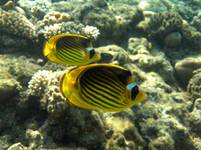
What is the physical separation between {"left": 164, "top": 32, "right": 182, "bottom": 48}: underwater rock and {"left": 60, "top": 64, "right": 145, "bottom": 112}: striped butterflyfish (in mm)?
7449

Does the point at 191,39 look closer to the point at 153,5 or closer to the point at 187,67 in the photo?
the point at 187,67

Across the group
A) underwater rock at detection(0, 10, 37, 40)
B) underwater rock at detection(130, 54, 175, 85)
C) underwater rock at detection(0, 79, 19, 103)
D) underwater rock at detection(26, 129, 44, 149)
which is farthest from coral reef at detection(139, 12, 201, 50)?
underwater rock at detection(26, 129, 44, 149)

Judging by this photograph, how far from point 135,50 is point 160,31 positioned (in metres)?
1.51

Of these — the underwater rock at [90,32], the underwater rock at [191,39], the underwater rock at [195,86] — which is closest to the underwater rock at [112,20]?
the underwater rock at [90,32]

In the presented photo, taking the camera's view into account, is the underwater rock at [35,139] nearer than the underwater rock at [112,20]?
Yes

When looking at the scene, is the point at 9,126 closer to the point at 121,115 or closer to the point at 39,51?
the point at 121,115

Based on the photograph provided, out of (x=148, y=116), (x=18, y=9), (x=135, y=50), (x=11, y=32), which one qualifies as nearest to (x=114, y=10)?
(x=135, y=50)

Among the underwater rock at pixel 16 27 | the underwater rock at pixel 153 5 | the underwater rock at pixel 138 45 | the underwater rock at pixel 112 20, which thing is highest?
the underwater rock at pixel 16 27

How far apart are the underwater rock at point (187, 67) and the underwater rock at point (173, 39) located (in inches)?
38.6

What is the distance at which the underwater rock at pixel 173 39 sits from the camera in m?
9.30

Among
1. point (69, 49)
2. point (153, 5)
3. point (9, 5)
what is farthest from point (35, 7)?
point (69, 49)

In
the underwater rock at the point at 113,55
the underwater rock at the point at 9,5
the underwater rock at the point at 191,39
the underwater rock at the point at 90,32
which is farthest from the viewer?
the underwater rock at the point at 191,39

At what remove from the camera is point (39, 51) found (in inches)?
282

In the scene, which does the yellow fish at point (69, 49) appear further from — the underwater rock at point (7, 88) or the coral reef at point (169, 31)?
the coral reef at point (169, 31)
